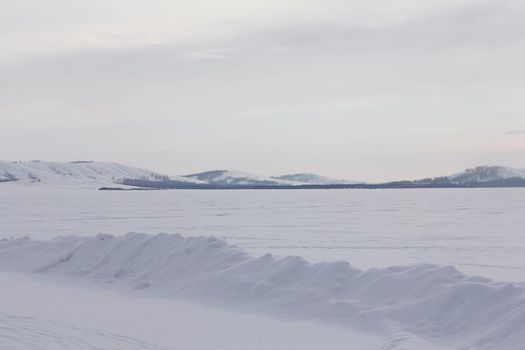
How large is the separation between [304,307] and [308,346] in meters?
2.16

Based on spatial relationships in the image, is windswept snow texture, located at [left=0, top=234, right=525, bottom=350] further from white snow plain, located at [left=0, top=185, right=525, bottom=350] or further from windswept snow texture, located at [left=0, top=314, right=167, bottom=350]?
windswept snow texture, located at [left=0, top=314, right=167, bottom=350]

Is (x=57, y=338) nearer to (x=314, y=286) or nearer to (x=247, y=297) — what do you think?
(x=247, y=297)

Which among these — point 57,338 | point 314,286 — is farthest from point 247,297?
point 57,338

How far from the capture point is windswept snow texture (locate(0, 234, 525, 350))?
811 cm

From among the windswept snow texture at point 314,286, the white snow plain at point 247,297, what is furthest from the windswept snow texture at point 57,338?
the windswept snow texture at point 314,286

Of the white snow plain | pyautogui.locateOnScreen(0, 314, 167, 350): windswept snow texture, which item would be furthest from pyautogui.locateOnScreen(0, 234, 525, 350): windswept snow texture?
pyautogui.locateOnScreen(0, 314, 167, 350): windswept snow texture

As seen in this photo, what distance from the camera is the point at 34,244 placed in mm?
16797

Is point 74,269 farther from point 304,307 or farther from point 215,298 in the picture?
point 304,307

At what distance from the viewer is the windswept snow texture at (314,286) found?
811cm

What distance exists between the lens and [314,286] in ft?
34.1

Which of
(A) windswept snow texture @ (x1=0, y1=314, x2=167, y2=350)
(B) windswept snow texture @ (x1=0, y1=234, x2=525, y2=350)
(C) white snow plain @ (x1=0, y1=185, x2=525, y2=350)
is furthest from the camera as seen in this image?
(B) windswept snow texture @ (x1=0, y1=234, x2=525, y2=350)

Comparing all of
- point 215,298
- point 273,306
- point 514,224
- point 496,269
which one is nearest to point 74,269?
point 215,298

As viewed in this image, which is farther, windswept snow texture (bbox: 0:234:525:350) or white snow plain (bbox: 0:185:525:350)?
windswept snow texture (bbox: 0:234:525:350)

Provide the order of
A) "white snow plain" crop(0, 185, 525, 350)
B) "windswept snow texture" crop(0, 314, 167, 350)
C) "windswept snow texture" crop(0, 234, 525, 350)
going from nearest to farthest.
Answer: "windswept snow texture" crop(0, 314, 167, 350) < "white snow plain" crop(0, 185, 525, 350) < "windswept snow texture" crop(0, 234, 525, 350)
